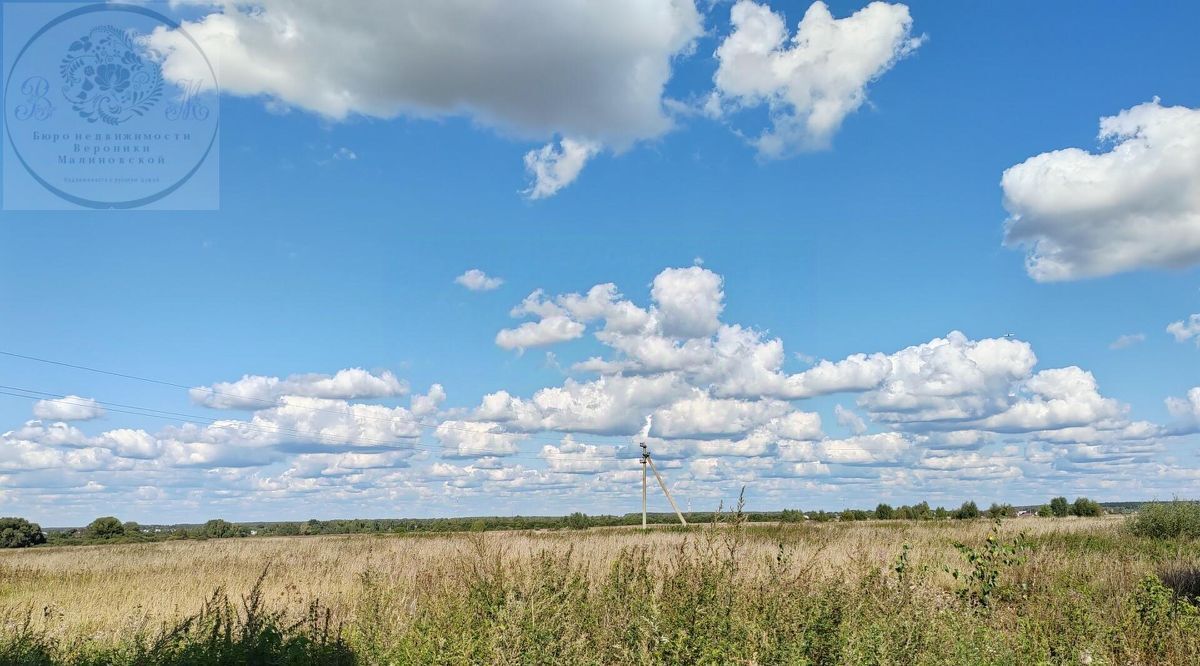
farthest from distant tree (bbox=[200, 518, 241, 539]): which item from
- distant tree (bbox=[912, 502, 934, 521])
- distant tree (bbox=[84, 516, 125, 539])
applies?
distant tree (bbox=[912, 502, 934, 521])

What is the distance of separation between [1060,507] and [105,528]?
3278 inches

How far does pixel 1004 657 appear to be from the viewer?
275 inches

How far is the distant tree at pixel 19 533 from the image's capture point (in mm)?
63312

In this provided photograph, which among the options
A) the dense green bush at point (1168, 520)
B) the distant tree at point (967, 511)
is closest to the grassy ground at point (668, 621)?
the dense green bush at point (1168, 520)

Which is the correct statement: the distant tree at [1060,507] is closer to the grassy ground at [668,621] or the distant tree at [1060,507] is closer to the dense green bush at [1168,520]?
the dense green bush at [1168,520]

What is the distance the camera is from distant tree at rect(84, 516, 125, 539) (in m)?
63.7

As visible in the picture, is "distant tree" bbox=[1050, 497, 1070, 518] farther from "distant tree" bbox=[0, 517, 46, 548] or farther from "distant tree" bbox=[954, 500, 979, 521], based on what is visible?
"distant tree" bbox=[0, 517, 46, 548]

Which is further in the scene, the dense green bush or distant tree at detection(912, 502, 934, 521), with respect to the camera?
distant tree at detection(912, 502, 934, 521)

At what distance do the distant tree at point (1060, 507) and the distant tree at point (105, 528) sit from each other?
3155 inches

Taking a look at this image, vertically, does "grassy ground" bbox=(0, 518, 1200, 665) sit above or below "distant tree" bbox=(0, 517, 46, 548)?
above

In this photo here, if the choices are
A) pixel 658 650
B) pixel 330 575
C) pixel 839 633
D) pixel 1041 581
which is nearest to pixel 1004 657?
pixel 839 633

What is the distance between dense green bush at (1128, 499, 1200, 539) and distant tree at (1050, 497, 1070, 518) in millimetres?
34307

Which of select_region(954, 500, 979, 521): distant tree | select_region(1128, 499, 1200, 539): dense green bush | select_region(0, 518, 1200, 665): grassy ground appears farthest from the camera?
select_region(954, 500, 979, 521): distant tree

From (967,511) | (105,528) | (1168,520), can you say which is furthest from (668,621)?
(105,528)
